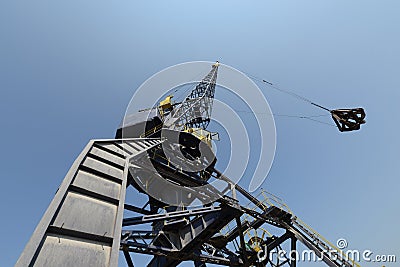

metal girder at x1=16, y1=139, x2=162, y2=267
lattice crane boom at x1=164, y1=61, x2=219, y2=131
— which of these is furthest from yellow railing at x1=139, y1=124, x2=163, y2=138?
metal girder at x1=16, y1=139, x2=162, y2=267

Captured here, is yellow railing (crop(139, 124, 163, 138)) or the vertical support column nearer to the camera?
the vertical support column

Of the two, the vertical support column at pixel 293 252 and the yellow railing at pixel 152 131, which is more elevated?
the yellow railing at pixel 152 131

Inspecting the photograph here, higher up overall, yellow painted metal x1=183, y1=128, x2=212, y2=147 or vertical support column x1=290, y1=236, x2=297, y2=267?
yellow painted metal x1=183, y1=128, x2=212, y2=147

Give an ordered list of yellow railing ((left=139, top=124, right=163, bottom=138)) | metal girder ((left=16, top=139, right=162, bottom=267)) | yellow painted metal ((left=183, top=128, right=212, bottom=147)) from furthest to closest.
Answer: yellow painted metal ((left=183, top=128, right=212, bottom=147)) < yellow railing ((left=139, top=124, right=163, bottom=138)) < metal girder ((left=16, top=139, right=162, bottom=267))

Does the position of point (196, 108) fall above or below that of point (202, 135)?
above

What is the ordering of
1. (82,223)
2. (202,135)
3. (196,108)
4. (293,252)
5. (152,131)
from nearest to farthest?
(82,223)
(293,252)
(152,131)
(202,135)
(196,108)

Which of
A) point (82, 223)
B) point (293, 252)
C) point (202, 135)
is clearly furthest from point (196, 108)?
point (82, 223)

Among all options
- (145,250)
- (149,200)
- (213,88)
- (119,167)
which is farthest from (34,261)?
(213,88)

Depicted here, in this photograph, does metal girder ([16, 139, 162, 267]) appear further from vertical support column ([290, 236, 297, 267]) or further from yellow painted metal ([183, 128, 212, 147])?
vertical support column ([290, 236, 297, 267])

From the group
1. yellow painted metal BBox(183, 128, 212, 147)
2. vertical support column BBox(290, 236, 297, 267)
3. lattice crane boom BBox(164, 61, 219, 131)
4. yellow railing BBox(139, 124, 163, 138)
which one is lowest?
vertical support column BBox(290, 236, 297, 267)

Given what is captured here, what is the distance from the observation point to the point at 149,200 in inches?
528

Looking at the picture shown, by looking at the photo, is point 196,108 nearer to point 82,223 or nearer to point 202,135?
point 202,135

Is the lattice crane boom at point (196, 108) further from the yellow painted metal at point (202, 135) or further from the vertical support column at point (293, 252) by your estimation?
the vertical support column at point (293, 252)

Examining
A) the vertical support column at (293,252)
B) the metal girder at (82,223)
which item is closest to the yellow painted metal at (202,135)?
the vertical support column at (293,252)
